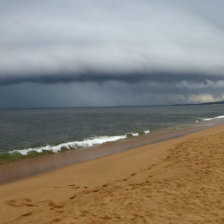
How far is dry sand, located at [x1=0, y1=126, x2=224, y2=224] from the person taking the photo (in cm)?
592

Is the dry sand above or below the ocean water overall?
above

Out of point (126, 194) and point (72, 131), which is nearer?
point (126, 194)

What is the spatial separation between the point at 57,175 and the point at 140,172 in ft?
11.0

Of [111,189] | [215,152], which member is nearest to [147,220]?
[111,189]

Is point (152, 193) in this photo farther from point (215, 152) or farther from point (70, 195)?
point (215, 152)

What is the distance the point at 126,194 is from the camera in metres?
7.45

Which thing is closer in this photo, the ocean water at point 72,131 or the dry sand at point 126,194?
the dry sand at point 126,194

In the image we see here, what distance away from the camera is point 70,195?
8.04 metres

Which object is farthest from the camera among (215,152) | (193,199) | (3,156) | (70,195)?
(3,156)

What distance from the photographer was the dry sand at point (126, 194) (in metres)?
5.92

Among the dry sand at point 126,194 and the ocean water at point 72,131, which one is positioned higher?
the dry sand at point 126,194

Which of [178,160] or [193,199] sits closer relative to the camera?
[193,199]

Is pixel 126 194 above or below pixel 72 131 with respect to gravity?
above

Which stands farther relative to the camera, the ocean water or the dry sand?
the ocean water
